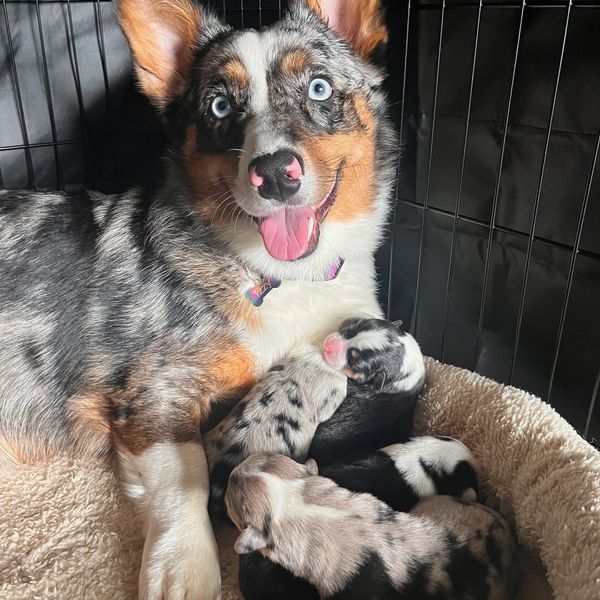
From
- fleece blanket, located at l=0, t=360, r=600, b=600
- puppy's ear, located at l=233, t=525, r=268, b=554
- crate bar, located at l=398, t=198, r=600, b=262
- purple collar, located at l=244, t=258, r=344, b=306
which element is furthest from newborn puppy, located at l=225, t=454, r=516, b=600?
crate bar, located at l=398, t=198, r=600, b=262

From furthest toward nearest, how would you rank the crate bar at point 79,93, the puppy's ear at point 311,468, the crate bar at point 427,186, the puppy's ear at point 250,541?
the crate bar at point 79,93, the crate bar at point 427,186, the puppy's ear at point 311,468, the puppy's ear at point 250,541

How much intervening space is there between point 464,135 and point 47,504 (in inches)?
74.8

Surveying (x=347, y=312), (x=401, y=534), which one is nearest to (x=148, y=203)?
(x=347, y=312)

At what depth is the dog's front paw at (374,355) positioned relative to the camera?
2092 millimetres

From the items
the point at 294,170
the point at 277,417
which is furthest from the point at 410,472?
the point at 294,170

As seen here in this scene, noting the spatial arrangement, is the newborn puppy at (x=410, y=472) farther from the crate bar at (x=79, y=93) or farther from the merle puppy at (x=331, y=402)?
the crate bar at (x=79, y=93)

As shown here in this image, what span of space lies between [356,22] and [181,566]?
1784 millimetres

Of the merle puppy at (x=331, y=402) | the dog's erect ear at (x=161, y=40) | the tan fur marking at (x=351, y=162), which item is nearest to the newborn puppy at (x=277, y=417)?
the merle puppy at (x=331, y=402)

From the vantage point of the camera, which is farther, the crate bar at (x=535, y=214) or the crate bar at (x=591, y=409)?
the crate bar at (x=591, y=409)

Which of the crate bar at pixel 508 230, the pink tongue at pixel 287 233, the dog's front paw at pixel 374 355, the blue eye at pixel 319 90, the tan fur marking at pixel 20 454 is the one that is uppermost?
the blue eye at pixel 319 90

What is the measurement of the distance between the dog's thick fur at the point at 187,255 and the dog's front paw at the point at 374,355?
140mm

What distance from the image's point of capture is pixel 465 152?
2369mm

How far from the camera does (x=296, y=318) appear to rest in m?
2.24

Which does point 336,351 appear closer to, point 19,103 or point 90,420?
point 90,420
